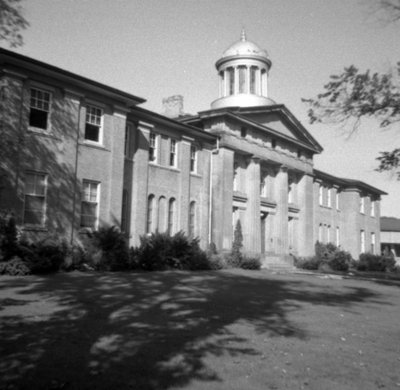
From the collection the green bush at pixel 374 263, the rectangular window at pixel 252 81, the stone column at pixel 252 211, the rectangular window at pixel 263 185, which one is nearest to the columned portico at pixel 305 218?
the rectangular window at pixel 263 185

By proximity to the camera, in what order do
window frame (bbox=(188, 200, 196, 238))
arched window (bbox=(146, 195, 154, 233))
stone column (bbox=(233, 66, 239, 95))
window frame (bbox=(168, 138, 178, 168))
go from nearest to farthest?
arched window (bbox=(146, 195, 154, 233))
window frame (bbox=(168, 138, 178, 168))
window frame (bbox=(188, 200, 196, 238))
stone column (bbox=(233, 66, 239, 95))

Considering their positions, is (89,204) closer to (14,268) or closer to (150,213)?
(150,213)

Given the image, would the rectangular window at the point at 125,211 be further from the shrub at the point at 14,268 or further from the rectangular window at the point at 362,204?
the rectangular window at the point at 362,204

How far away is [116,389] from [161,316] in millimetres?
4207

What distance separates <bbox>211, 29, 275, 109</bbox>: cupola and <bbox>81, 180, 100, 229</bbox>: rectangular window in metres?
18.0

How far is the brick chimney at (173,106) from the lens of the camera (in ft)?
107

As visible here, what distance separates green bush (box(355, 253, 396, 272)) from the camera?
37.9 meters

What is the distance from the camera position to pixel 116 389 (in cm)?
497

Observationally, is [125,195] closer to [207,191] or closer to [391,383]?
[207,191]

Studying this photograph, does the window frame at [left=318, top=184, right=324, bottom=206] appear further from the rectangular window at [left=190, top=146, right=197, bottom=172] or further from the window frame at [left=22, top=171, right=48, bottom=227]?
the window frame at [left=22, top=171, right=48, bottom=227]

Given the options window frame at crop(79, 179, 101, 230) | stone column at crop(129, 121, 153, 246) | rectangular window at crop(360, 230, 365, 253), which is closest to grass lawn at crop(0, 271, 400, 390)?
window frame at crop(79, 179, 101, 230)

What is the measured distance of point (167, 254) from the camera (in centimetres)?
2061

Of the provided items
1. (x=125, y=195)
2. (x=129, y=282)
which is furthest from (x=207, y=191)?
(x=129, y=282)

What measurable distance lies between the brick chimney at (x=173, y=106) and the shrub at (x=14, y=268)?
19.9 m
